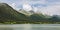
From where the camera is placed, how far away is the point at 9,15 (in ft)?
24.4

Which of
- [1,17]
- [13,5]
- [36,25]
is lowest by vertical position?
[36,25]

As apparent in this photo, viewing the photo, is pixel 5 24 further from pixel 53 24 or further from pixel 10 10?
pixel 53 24

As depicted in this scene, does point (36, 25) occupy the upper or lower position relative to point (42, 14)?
lower

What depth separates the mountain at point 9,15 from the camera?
24.2 ft

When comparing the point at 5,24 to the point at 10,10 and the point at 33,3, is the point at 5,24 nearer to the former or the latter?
the point at 10,10

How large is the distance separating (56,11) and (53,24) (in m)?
0.75

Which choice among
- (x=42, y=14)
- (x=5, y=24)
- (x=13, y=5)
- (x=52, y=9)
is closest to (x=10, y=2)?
(x=13, y=5)

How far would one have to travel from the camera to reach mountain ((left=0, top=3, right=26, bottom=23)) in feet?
24.2

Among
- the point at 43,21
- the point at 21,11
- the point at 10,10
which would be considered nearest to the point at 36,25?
the point at 43,21

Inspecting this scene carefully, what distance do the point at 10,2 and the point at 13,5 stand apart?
0.91ft

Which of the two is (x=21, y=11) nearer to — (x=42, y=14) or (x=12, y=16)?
(x=12, y=16)

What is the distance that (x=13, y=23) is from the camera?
7.49 m

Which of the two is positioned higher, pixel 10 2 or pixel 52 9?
pixel 10 2

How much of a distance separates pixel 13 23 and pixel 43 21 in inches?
66.0
